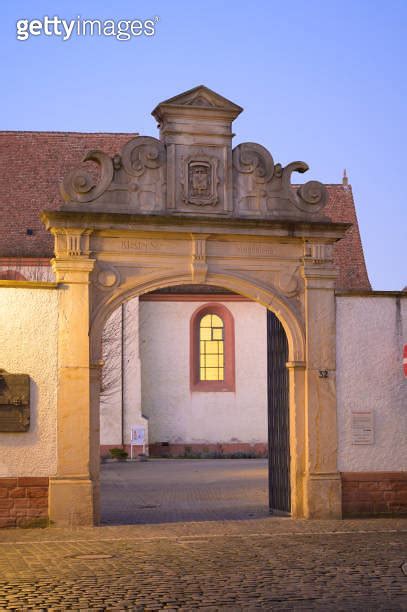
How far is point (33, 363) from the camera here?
15875 millimetres

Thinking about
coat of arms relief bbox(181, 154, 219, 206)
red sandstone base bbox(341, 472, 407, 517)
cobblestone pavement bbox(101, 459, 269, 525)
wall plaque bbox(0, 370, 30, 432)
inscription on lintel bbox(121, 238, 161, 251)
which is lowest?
cobblestone pavement bbox(101, 459, 269, 525)

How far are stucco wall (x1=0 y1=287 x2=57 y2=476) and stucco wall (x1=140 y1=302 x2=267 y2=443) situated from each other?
23.8 m

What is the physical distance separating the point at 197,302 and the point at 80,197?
2427 centimetres

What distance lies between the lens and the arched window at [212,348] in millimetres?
40406

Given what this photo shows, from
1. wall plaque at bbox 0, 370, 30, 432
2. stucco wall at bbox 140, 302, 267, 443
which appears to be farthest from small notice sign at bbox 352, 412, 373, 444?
stucco wall at bbox 140, 302, 267, 443

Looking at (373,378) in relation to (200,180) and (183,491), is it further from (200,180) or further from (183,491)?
(183,491)

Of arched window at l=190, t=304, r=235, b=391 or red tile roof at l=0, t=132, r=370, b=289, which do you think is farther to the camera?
arched window at l=190, t=304, r=235, b=391

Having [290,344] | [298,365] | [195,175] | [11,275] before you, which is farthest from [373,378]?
[11,275]

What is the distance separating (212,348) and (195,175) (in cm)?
2413

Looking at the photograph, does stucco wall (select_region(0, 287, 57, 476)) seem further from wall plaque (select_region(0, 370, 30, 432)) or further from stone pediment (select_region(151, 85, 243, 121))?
stone pediment (select_region(151, 85, 243, 121))

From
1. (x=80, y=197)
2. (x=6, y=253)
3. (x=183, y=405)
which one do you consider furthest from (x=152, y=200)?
(x=183, y=405)

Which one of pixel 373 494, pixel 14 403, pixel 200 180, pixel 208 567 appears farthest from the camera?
pixel 373 494

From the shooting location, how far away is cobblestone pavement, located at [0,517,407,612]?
9.29m

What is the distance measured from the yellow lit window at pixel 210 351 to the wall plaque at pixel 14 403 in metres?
25.0
